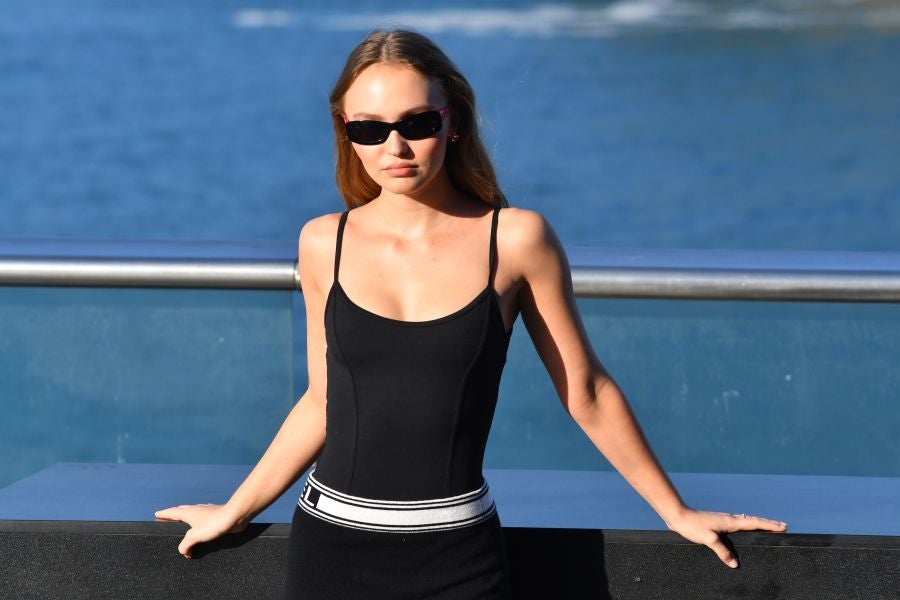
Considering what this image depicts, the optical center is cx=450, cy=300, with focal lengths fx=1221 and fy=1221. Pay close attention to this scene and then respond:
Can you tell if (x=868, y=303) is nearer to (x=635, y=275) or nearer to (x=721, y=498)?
(x=635, y=275)

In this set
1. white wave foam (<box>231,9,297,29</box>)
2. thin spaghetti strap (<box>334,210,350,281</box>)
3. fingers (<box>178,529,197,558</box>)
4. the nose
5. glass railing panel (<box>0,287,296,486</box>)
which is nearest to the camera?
the nose

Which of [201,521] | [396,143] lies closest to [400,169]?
[396,143]

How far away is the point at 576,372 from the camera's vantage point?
199cm

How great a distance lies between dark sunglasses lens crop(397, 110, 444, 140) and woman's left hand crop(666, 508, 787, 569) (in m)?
0.79

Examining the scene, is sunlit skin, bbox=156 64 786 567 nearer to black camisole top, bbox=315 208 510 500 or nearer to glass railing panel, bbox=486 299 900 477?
black camisole top, bbox=315 208 510 500

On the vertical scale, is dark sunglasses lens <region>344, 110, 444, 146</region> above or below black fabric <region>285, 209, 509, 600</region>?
above

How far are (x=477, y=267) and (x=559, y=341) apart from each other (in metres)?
0.19

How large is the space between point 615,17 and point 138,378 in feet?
53.0

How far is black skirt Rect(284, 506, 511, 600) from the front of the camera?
186 cm

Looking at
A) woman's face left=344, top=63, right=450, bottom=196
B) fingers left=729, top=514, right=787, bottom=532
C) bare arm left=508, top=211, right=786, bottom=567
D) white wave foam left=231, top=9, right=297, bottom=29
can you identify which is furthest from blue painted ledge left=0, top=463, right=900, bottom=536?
white wave foam left=231, top=9, right=297, bottom=29

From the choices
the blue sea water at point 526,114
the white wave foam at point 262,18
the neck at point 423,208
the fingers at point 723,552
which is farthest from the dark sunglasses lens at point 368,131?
the white wave foam at point 262,18

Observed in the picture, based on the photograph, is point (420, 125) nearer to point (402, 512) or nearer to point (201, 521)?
point (402, 512)

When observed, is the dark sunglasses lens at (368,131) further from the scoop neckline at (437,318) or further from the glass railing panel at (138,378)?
the glass railing panel at (138,378)

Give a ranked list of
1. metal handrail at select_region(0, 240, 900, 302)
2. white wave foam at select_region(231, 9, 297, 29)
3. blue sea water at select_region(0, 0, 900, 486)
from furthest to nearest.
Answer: white wave foam at select_region(231, 9, 297, 29), blue sea water at select_region(0, 0, 900, 486), metal handrail at select_region(0, 240, 900, 302)
